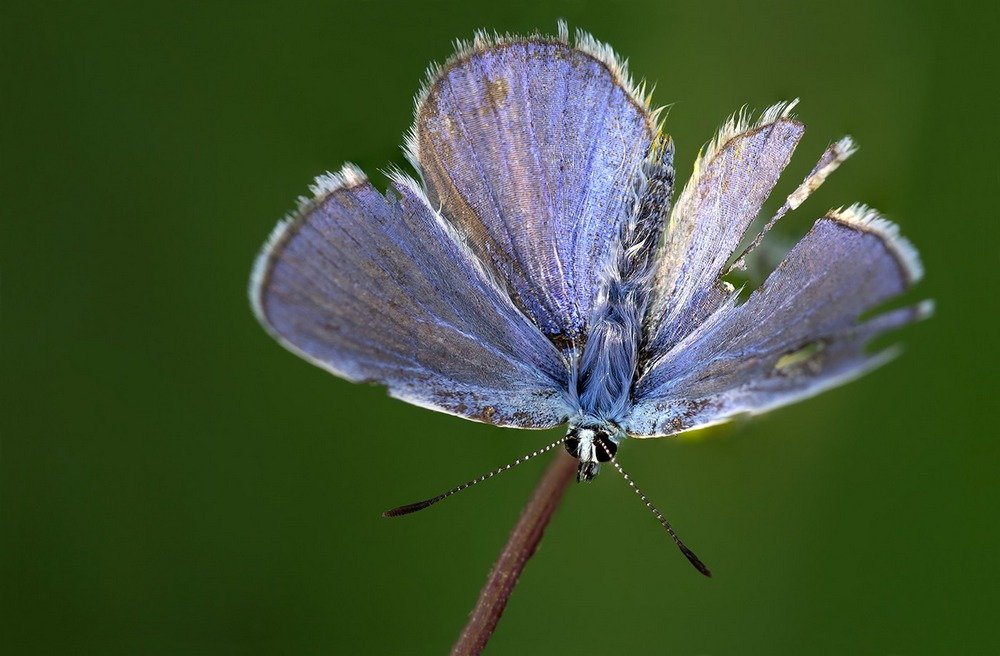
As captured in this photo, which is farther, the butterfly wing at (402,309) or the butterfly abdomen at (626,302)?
the butterfly abdomen at (626,302)

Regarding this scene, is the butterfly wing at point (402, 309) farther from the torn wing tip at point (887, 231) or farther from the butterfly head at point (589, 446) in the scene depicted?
the torn wing tip at point (887, 231)

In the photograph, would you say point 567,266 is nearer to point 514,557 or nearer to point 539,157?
point 539,157

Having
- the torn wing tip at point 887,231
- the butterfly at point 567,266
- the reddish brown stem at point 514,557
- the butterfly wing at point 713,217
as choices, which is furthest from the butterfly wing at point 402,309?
the torn wing tip at point 887,231

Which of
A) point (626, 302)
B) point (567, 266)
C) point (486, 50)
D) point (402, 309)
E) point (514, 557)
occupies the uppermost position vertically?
point (486, 50)

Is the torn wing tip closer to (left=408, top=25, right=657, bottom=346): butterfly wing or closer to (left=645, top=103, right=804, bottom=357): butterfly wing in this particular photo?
(left=645, top=103, right=804, bottom=357): butterfly wing

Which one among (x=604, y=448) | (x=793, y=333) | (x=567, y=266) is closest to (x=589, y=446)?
(x=604, y=448)

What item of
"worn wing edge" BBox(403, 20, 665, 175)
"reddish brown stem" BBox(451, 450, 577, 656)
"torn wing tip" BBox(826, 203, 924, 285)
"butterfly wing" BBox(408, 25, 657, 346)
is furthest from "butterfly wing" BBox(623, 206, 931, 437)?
"worn wing edge" BBox(403, 20, 665, 175)

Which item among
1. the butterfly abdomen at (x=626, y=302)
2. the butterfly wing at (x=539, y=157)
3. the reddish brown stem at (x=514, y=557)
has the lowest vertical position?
the reddish brown stem at (x=514, y=557)

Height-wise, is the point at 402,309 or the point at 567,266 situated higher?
the point at 402,309
